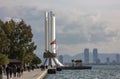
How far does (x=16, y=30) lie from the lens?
105562 mm

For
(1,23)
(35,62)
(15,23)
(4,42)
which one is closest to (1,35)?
(4,42)

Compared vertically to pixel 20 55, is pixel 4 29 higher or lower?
higher

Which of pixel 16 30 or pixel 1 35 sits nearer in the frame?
pixel 1 35

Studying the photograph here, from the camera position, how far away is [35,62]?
584 feet

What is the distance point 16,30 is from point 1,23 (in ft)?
21.1

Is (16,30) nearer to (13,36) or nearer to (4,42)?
(13,36)

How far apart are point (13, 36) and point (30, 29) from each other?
4779mm

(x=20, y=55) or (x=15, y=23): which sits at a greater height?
(x=15, y=23)

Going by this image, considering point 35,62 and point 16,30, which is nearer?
point 16,30

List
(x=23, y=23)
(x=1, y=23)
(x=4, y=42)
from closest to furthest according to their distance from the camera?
(x=4, y=42) < (x=1, y=23) < (x=23, y=23)

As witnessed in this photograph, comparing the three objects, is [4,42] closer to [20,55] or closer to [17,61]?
[17,61]

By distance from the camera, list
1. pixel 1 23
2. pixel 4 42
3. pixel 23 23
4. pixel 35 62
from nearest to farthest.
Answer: pixel 4 42 → pixel 1 23 → pixel 23 23 → pixel 35 62

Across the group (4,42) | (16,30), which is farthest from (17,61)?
(16,30)

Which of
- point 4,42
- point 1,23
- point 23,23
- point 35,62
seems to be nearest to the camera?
point 4,42
